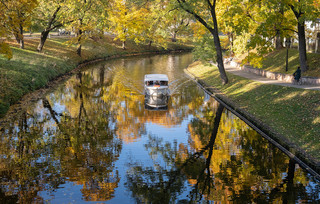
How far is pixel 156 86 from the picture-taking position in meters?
32.2

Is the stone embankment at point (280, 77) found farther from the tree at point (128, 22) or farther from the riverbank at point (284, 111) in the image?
the tree at point (128, 22)

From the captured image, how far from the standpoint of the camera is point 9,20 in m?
25.1

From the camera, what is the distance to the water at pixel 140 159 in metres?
13.5

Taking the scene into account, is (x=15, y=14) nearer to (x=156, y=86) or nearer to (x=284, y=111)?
(x=156, y=86)

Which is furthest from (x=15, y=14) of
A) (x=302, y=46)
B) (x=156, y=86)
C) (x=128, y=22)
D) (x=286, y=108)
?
(x=128, y=22)

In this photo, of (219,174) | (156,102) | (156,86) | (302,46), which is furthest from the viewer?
(302,46)

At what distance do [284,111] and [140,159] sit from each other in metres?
10.6

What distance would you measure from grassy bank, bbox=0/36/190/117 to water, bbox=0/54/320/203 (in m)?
2.14

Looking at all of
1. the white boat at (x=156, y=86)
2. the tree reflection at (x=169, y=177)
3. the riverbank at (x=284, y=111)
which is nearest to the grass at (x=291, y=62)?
the riverbank at (x=284, y=111)

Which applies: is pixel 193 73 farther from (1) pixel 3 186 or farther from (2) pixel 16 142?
(1) pixel 3 186

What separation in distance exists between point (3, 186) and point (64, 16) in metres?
38.4

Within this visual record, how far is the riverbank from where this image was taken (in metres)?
17.9

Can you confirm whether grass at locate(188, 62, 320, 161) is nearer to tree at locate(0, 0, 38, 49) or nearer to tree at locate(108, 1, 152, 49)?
tree at locate(0, 0, 38, 49)

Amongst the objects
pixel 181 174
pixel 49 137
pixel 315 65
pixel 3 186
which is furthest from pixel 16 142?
pixel 315 65
